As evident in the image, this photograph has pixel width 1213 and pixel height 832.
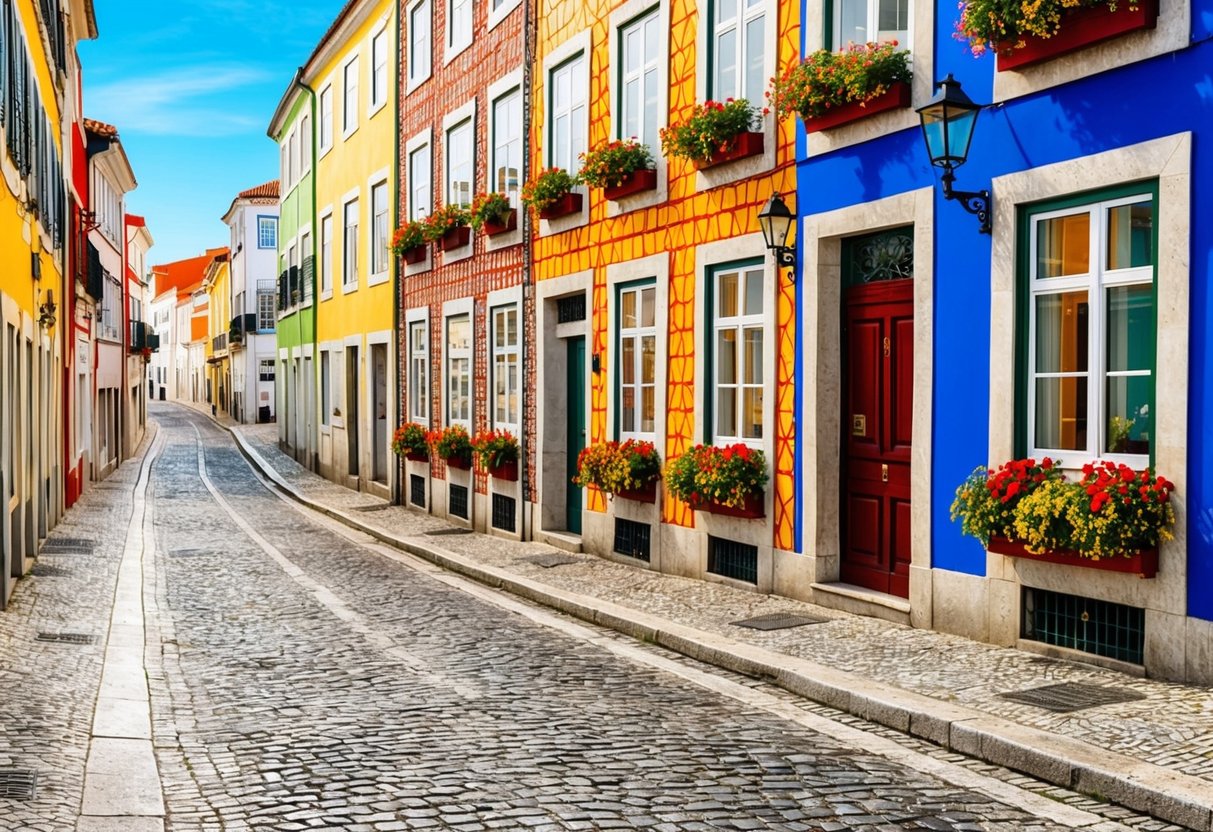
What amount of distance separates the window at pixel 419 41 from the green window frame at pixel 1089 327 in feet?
48.0

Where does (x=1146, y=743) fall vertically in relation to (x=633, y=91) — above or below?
below

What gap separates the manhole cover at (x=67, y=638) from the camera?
9433 mm

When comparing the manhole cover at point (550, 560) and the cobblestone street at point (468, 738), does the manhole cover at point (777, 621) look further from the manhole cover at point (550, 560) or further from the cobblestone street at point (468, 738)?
the manhole cover at point (550, 560)

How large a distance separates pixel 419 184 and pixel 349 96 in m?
6.57

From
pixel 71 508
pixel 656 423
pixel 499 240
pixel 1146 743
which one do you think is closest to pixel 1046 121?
pixel 1146 743

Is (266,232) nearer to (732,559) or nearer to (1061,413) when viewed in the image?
(732,559)

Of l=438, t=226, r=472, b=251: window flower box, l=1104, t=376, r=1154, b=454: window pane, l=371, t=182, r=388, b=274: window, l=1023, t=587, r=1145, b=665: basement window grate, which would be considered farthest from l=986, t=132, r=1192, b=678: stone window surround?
l=371, t=182, r=388, b=274: window

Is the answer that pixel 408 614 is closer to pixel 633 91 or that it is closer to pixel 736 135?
pixel 736 135

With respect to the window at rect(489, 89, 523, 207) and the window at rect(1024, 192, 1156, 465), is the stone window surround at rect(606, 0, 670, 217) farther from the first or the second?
the window at rect(1024, 192, 1156, 465)

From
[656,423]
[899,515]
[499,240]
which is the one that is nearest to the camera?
[899,515]

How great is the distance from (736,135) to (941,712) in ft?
20.2

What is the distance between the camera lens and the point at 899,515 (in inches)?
392

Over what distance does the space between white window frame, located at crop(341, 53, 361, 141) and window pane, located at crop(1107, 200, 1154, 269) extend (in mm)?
20498

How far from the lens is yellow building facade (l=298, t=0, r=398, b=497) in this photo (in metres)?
23.6
